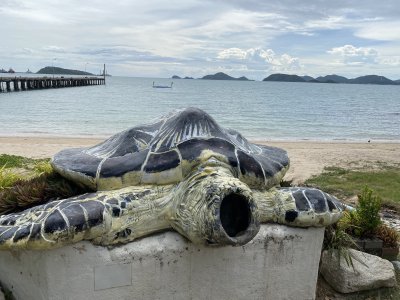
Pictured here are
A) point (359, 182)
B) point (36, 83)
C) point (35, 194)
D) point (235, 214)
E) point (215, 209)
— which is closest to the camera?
point (215, 209)

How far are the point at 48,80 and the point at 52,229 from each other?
7103 centimetres

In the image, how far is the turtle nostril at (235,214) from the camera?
12.2 feet

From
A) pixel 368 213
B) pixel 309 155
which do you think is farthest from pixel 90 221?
pixel 309 155

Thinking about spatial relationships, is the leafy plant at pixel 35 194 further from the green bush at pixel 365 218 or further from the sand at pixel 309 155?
the sand at pixel 309 155

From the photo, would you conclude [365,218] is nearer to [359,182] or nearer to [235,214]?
[235,214]

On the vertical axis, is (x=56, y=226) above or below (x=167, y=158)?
below

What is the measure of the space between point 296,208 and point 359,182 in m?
7.19

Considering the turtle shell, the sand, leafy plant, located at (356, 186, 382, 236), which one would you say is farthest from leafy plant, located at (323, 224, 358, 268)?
the sand

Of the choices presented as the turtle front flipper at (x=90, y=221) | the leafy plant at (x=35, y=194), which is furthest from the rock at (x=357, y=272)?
the leafy plant at (x=35, y=194)

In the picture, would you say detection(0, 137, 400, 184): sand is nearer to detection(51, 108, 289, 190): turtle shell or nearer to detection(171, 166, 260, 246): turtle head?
detection(51, 108, 289, 190): turtle shell

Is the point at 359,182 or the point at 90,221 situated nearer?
the point at 90,221

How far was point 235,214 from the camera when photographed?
12.7ft

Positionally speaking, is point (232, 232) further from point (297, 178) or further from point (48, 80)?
point (48, 80)

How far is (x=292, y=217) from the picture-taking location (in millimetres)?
4336
